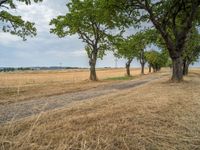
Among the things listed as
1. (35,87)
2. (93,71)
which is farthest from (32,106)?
(93,71)

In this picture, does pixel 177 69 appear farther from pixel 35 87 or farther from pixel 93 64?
pixel 93 64

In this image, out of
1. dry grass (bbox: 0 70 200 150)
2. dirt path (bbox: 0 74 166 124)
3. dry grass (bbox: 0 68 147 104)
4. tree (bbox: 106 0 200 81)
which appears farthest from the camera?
tree (bbox: 106 0 200 81)

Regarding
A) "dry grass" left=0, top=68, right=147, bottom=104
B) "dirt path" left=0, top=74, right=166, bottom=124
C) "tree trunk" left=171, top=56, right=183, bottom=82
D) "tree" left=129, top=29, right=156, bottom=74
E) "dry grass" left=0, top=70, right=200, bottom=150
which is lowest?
"dry grass" left=0, top=68, right=147, bottom=104

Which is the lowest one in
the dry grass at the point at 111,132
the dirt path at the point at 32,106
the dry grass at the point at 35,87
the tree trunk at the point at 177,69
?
the dry grass at the point at 35,87

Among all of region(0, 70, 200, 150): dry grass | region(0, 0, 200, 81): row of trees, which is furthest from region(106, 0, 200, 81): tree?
region(0, 70, 200, 150): dry grass

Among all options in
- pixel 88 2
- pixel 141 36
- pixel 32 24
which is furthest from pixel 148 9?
pixel 88 2

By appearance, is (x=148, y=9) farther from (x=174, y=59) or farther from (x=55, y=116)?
(x=55, y=116)

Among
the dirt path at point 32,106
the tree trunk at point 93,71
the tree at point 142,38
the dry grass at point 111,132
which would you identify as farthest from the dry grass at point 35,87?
the tree at point 142,38

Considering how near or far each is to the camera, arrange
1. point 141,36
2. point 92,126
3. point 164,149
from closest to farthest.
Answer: point 164,149
point 92,126
point 141,36

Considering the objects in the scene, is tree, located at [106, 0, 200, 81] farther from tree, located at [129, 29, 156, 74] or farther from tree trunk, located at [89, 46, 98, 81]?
tree trunk, located at [89, 46, 98, 81]

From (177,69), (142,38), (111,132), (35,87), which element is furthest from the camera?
(142,38)

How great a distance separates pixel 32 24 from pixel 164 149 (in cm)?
2210

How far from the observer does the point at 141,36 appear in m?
30.8

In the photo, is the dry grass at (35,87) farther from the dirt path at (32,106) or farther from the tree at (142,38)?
the tree at (142,38)
